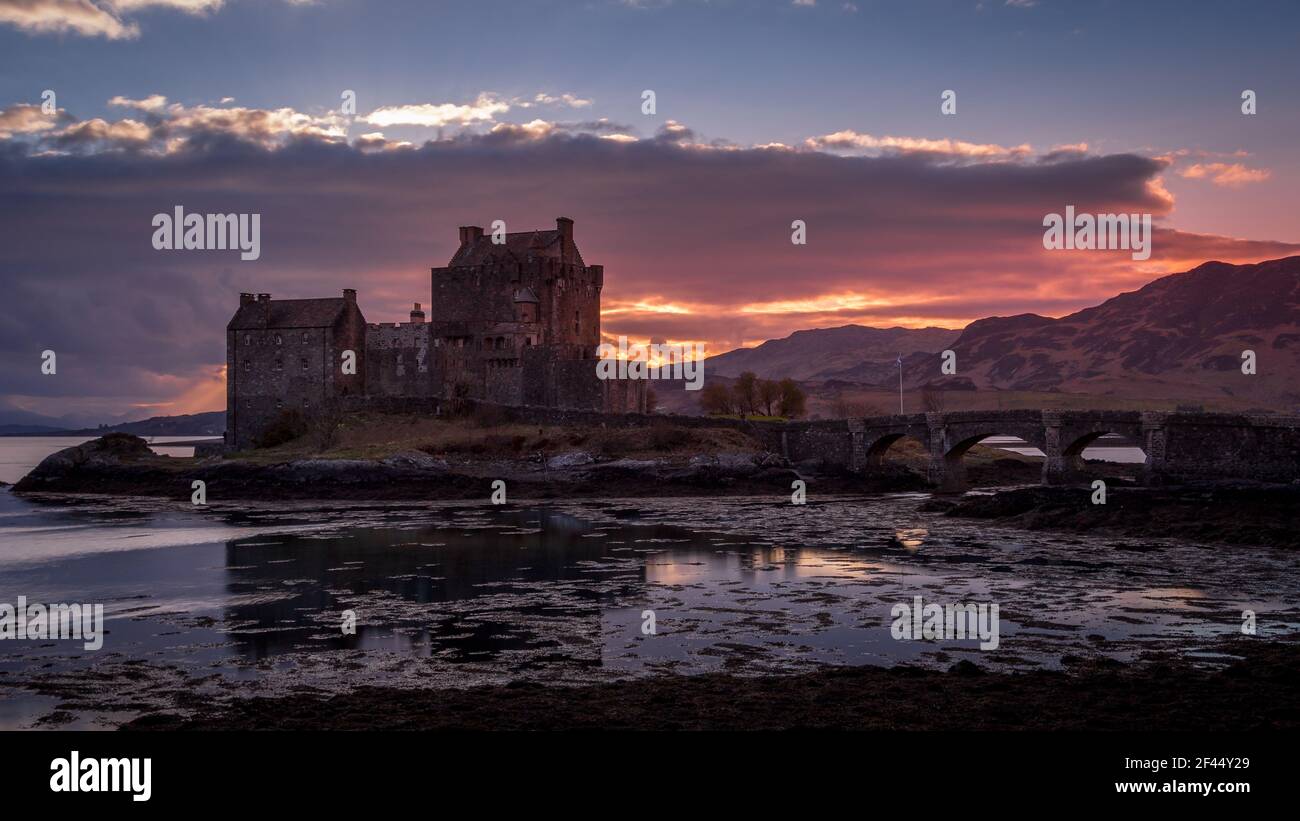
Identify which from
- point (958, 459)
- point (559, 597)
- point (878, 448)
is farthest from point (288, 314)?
point (559, 597)

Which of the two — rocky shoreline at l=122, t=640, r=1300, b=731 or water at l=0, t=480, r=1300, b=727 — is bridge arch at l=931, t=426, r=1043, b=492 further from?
rocky shoreline at l=122, t=640, r=1300, b=731

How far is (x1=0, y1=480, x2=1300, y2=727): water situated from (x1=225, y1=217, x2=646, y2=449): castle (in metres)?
27.7

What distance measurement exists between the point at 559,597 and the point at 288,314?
5667 cm

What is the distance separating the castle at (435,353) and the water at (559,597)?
27699mm

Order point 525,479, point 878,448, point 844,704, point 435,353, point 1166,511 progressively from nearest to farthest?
1. point 844,704
2. point 1166,511
3. point 525,479
4. point 878,448
5. point 435,353

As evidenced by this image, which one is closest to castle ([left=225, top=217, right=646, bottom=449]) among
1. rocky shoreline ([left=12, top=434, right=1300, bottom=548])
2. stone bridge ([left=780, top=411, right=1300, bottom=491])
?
rocky shoreline ([left=12, top=434, right=1300, bottom=548])

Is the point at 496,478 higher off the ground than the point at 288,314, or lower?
lower

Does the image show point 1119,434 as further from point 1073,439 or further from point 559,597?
point 559,597

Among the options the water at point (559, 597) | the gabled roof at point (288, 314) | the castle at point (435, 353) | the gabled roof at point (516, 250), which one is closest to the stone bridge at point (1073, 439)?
the water at point (559, 597)

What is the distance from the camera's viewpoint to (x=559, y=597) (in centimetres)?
2397

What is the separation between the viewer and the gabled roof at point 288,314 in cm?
7294

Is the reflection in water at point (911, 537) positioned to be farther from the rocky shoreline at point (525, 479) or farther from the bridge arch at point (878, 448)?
the bridge arch at point (878, 448)
